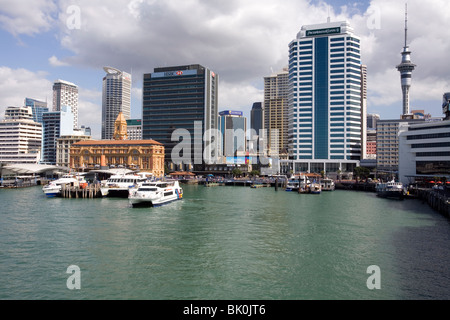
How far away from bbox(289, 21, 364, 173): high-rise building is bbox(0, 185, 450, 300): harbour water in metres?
130

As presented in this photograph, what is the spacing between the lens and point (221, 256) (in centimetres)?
3231

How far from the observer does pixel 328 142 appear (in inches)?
7200

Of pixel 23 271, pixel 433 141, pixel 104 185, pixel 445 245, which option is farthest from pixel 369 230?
Answer: pixel 433 141

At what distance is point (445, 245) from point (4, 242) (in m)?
47.1

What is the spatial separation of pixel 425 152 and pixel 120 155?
126319mm

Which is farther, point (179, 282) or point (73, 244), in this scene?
point (73, 244)

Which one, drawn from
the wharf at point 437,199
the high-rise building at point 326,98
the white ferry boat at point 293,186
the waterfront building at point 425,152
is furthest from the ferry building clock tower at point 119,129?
the wharf at point 437,199

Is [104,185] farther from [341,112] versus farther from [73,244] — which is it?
[341,112]

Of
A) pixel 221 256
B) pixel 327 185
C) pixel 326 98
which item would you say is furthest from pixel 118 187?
pixel 326 98

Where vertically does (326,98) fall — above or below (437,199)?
above

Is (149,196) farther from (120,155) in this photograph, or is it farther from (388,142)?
(388,142)

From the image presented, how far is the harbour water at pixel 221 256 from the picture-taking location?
24.4 metres

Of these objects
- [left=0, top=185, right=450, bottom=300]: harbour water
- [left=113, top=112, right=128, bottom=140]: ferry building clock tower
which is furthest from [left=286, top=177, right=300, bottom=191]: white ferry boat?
[left=113, top=112, right=128, bottom=140]: ferry building clock tower

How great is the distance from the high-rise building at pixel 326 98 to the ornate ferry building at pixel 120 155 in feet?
252
